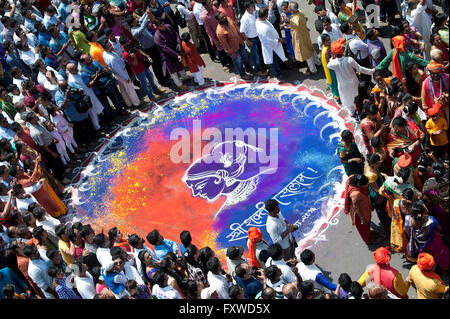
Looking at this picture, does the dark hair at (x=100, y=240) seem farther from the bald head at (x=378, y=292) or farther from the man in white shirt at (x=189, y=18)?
the man in white shirt at (x=189, y=18)

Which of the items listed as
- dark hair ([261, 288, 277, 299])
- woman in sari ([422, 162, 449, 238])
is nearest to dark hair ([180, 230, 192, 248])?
dark hair ([261, 288, 277, 299])

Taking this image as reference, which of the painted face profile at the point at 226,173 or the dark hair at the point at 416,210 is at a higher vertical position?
the dark hair at the point at 416,210

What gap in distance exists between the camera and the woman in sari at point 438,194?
29.3 ft

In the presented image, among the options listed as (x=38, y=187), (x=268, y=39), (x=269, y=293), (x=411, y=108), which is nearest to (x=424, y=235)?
(x=411, y=108)

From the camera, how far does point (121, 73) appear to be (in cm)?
1448

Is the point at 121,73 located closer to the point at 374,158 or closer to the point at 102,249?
the point at 102,249

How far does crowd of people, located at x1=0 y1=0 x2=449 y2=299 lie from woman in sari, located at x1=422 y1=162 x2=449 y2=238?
0.07 ft

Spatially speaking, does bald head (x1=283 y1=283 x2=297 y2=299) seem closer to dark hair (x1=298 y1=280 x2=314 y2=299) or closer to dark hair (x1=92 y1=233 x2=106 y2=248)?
dark hair (x1=298 y1=280 x2=314 y2=299)

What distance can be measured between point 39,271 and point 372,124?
6.03 metres

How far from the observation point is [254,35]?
14242 mm

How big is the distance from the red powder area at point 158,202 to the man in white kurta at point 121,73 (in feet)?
5.41

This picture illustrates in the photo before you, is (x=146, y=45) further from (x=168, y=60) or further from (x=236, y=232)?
(x=236, y=232)

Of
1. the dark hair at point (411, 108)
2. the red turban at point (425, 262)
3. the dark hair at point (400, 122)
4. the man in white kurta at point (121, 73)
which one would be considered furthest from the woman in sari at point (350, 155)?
the man in white kurta at point (121, 73)

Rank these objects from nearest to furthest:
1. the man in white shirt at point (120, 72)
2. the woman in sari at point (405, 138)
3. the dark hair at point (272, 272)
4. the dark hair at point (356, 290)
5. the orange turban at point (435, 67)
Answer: the dark hair at point (356, 290) → the dark hair at point (272, 272) → the woman in sari at point (405, 138) → the orange turban at point (435, 67) → the man in white shirt at point (120, 72)
